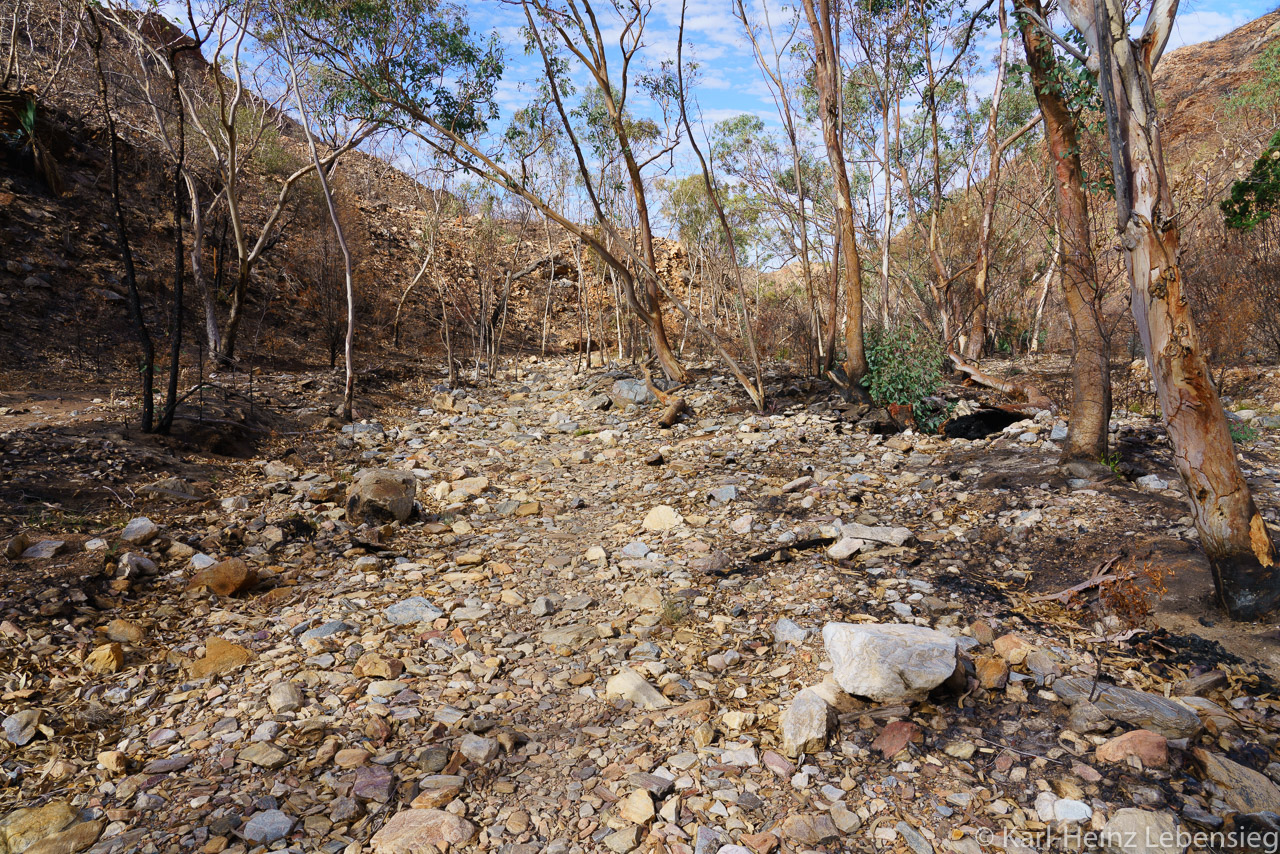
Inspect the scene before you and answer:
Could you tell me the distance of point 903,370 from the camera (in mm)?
7934

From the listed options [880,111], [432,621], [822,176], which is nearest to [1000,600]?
[432,621]

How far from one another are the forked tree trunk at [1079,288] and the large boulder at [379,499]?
215 inches

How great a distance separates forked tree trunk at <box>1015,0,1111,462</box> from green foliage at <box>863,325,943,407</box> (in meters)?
2.68

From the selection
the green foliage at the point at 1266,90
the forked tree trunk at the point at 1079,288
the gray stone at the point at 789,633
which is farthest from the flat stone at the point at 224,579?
the green foliage at the point at 1266,90

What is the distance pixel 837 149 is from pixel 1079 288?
12.5 feet

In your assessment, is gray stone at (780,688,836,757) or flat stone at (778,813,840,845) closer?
flat stone at (778,813,840,845)

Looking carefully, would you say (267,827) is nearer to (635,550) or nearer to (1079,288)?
(635,550)

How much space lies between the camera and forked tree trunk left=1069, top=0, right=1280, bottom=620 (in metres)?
3.03

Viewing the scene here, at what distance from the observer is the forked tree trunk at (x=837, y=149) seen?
786 centimetres

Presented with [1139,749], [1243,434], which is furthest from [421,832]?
[1243,434]

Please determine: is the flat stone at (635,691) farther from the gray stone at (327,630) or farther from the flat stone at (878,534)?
the flat stone at (878,534)

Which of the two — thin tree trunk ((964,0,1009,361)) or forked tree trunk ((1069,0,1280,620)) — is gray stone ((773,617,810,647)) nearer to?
forked tree trunk ((1069,0,1280,620))

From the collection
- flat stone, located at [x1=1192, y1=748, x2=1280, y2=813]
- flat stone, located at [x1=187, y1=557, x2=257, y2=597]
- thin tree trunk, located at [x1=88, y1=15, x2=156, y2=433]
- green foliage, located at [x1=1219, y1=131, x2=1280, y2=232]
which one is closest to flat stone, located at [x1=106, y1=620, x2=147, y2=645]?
flat stone, located at [x1=187, y1=557, x2=257, y2=597]

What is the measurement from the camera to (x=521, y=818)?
7.56 feet
